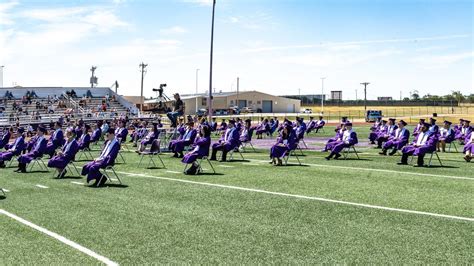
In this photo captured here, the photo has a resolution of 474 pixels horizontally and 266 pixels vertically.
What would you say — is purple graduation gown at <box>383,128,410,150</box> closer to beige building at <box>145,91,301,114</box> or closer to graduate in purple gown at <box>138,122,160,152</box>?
graduate in purple gown at <box>138,122,160,152</box>

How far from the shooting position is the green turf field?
24.5ft

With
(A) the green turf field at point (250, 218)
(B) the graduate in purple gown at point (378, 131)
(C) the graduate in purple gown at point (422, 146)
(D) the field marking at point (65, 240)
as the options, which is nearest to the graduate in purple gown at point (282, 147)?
(A) the green turf field at point (250, 218)

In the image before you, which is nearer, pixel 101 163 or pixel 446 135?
pixel 101 163

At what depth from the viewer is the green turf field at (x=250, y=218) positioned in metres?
7.48

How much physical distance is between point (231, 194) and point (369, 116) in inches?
1999

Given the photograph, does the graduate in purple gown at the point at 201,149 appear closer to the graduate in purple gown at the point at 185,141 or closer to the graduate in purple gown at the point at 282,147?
the graduate in purple gown at the point at 282,147

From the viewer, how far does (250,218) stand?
978 centimetres

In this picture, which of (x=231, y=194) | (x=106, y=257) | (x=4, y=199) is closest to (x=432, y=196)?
(x=231, y=194)

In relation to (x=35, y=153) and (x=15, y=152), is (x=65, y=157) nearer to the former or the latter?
(x=35, y=153)

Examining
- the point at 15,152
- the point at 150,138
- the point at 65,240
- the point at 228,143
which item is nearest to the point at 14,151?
the point at 15,152

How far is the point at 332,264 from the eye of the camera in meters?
6.93

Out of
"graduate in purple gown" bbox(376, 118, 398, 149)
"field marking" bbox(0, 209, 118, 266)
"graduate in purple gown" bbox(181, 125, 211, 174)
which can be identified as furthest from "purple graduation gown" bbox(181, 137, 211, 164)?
"graduate in purple gown" bbox(376, 118, 398, 149)

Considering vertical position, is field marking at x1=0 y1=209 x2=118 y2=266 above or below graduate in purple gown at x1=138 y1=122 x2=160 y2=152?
below

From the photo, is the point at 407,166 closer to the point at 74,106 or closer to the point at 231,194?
the point at 231,194
